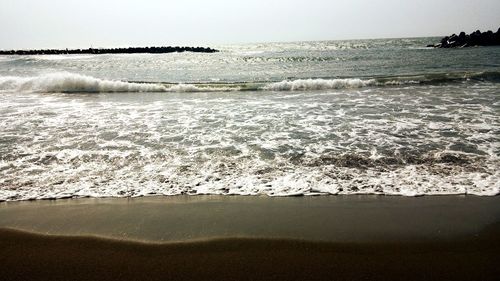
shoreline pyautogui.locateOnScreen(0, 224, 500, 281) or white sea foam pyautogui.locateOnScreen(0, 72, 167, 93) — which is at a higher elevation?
white sea foam pyautogui.locateOnScreen(0, 72, 167, 93)

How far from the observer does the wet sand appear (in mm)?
3416

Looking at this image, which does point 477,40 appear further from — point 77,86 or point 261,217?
point 261,217

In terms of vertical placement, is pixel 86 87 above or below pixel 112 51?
below

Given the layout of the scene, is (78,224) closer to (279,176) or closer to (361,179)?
(279,176)

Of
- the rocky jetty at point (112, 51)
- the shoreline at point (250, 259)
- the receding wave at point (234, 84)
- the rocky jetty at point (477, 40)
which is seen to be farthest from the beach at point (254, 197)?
the rocky jetty at point (112, 51)

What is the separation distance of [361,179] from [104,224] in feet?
12.9

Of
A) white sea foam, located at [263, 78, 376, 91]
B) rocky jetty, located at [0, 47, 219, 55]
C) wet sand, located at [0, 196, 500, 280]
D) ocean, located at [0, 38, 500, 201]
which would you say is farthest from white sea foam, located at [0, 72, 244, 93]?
rocky jetty, located at [0, 47, 219, 55]

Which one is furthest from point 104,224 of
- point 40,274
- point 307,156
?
point 307,156

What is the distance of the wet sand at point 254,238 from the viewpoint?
3.42 m

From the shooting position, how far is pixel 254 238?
13.1ft

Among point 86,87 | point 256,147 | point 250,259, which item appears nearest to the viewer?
point 250,259

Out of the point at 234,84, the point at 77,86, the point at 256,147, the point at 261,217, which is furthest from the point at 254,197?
the point at 77,86

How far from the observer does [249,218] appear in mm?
4465

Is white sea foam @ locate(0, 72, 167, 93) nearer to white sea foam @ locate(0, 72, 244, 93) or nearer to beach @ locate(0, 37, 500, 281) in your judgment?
white sea foam @ locate(0, 72, 244, 93)
